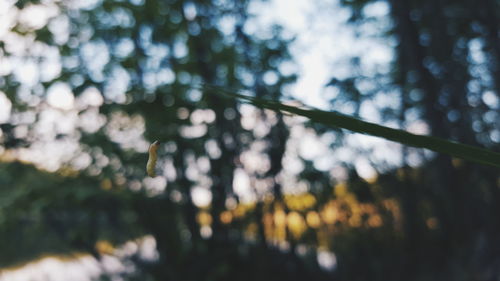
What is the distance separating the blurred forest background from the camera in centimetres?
258

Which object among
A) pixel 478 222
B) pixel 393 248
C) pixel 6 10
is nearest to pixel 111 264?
pixel 6 10

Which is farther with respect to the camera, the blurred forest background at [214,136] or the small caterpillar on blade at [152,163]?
the blurred forest background at [214,136]

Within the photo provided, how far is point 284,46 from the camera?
110 inches

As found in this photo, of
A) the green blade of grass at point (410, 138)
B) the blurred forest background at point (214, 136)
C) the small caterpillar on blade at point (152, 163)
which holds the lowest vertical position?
the blurred forest background at point (214, 136)

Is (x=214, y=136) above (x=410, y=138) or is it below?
below

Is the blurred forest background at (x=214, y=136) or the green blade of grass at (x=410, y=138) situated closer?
the green blade of grass at (x=410, y=138)

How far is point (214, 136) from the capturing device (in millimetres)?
2803

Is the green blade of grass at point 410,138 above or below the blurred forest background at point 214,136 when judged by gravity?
above

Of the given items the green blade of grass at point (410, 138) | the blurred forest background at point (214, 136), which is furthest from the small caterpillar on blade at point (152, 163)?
the blurred forest background at point (214, 136)

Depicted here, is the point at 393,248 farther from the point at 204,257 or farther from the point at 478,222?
the point at 204,257

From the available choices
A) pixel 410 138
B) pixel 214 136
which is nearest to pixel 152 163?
pixel 410 138

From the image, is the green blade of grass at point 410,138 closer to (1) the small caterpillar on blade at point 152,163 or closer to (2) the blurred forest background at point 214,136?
(1) the small caterpillar on blade at point 152,163

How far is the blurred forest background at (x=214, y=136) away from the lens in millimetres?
2578

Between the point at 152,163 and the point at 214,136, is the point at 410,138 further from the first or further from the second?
the point at 214,136
